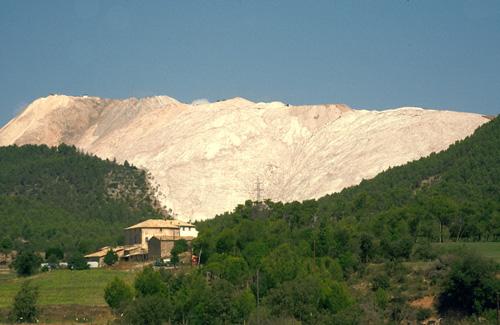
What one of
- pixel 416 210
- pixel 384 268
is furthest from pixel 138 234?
pixel 384 268

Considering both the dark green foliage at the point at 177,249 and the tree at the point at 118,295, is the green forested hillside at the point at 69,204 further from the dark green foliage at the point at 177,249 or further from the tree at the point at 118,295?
the tree at the point at 118,295

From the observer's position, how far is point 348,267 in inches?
3898

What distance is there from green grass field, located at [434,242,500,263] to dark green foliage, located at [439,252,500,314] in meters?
7.87

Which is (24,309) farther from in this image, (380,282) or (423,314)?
(423,314)

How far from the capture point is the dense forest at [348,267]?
81.6 metres

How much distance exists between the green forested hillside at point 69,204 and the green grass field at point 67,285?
1050 inches

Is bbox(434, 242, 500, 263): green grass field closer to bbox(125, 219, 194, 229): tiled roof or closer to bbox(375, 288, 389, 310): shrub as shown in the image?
bbox(375, 288, 389, 310): shrub

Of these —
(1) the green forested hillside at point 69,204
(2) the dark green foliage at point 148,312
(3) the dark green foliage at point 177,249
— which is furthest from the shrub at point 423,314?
(1) the green forested hillside at point 69,204

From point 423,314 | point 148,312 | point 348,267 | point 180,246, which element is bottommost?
point 423,314

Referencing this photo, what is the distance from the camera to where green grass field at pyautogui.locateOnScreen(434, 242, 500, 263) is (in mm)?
95062

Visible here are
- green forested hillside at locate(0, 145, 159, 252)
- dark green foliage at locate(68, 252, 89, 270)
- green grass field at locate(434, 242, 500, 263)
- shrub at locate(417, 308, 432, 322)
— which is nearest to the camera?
shrub at locate(417, 308, 432, 322)

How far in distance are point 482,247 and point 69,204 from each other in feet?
305

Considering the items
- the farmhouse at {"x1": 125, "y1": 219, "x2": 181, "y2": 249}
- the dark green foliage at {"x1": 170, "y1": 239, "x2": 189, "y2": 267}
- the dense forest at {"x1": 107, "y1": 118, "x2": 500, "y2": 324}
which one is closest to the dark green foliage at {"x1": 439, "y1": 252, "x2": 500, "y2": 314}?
the dense forest at {"x1": 107, "y1": 118, "x2": 500, "y2": 324}

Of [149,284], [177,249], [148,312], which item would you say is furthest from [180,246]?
[148,312]
